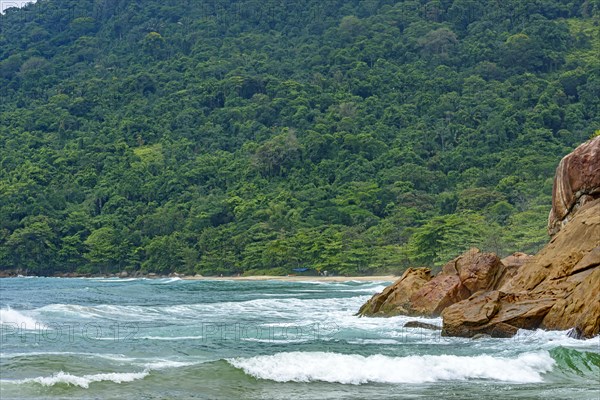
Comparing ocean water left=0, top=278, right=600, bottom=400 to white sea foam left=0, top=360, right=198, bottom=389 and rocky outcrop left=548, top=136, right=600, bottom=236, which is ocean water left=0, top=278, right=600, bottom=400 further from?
rocky outcrop left=548, top=136, right=600, bottom=236

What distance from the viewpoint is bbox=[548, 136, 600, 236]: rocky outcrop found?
2802cm

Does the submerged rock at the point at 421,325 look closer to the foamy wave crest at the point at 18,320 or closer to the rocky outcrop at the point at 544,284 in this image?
the rocky outcrop at the point at 544,284

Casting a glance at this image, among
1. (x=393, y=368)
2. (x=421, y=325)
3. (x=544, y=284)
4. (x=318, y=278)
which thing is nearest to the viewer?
(x=393, y=368)

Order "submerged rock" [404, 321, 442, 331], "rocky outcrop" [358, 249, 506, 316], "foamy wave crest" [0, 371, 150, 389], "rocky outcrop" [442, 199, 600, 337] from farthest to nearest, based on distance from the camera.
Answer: "rocky outcrop" [358, 249, 506, 316]
"submerged rock" [404, 321, 442, 331]
"rocky outcrop" [442, 199, 600, 337]
"foamy wave crest" [0, 371, 150, 389]

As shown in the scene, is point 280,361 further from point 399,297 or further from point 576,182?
point 576,182

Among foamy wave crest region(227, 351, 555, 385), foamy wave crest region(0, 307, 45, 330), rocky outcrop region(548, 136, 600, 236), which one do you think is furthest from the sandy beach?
foamy wave crest region(227, 351, 555, 385)

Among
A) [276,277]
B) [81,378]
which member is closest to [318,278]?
[276,277]

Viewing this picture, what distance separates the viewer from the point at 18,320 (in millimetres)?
30344

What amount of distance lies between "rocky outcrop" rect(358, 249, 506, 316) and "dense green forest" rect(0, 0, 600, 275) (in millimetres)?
34287

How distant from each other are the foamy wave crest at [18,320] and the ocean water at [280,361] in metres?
0.05

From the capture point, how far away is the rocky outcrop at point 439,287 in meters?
29.4

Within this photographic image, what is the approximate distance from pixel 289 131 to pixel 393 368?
10152 centimetres

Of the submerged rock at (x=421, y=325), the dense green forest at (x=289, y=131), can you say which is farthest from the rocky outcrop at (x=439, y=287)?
the dense green forest at (x=289, y=131)

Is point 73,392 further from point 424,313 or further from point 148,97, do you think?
point 148,97
